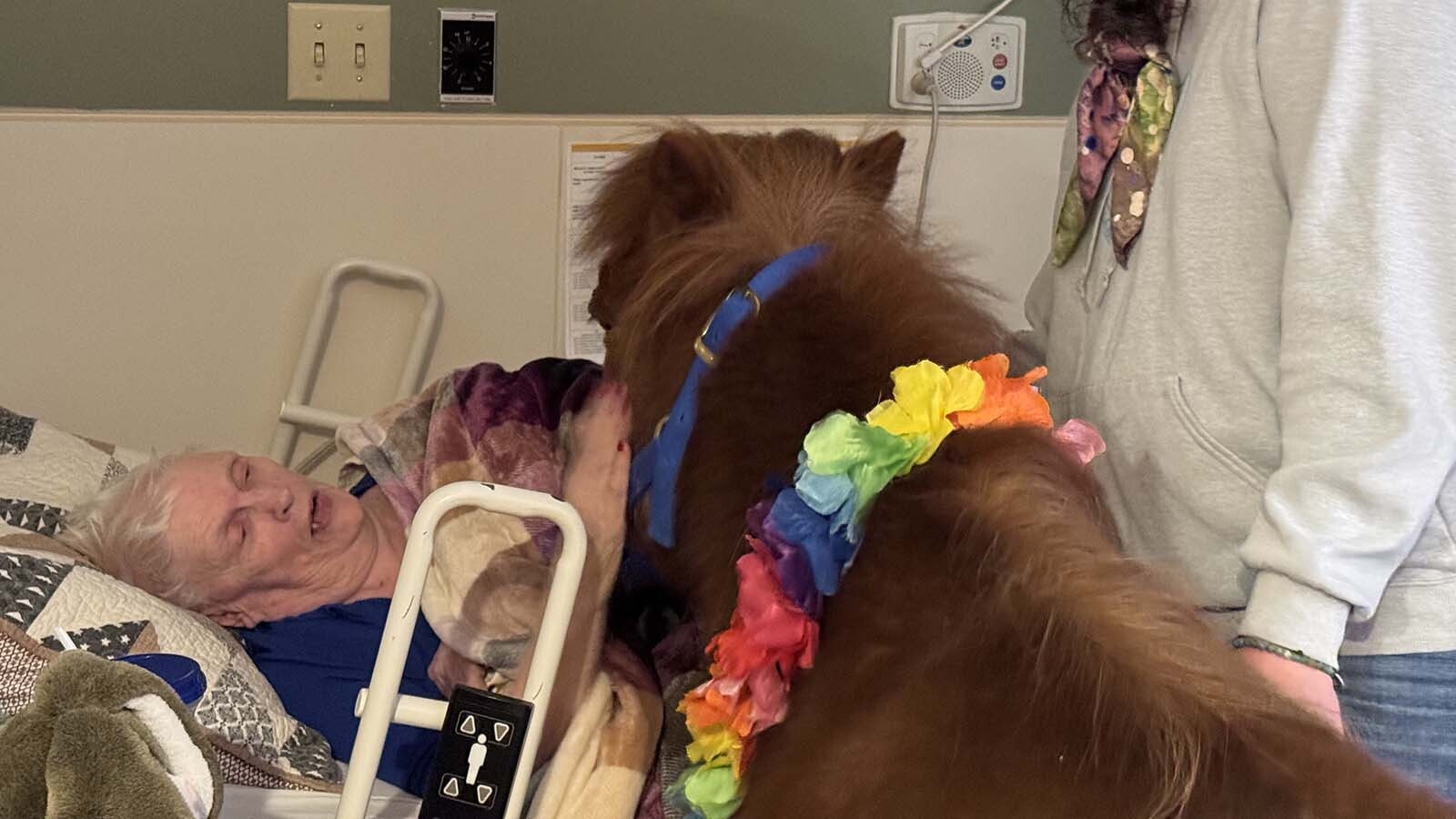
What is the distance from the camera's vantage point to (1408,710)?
2.93 ft

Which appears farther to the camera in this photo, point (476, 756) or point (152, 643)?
point (152, 643)

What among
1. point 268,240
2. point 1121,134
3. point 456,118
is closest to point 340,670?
point 268,240

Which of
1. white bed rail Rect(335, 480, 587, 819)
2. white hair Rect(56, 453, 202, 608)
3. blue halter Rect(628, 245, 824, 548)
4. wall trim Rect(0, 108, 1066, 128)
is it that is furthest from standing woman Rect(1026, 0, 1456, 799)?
white hair Rect(56, 453, 202, 608)

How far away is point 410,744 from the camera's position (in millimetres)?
1502

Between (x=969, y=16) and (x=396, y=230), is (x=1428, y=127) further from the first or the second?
(x=396, y=230)

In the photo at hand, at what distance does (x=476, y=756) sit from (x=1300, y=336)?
75cm

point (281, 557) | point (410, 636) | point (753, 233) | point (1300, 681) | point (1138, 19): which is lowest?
point (281, 557)

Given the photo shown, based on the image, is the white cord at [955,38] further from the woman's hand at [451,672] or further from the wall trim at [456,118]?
the woman's hand at [451,672]

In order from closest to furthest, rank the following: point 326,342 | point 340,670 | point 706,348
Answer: point 706,348 → point 340,670 → point 326,342

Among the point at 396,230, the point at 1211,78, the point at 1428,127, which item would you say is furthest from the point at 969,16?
the point at 1428,127

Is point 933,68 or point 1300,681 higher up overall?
point 933,68

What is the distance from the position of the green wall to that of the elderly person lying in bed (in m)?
0.68

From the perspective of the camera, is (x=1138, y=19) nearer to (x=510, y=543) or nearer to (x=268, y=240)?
(x=510, y=543)

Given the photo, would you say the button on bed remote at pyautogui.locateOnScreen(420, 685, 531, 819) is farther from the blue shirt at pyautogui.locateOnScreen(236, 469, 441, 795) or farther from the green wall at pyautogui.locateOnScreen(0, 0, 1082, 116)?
the green wall at pyautogui.locateOnScreen(0, 0, 1082, 116)
